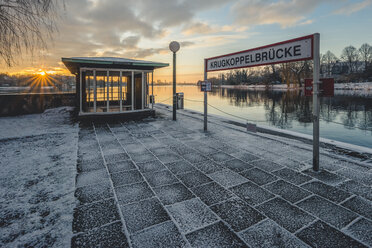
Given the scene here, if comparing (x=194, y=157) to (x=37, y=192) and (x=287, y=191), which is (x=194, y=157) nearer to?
(x=287, y=191)

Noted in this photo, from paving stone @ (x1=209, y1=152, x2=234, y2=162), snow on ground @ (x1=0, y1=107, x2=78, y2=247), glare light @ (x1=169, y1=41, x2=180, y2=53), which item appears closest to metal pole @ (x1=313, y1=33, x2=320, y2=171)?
paving stone @ (x1=209, y1=152, x2=234, y2=162)

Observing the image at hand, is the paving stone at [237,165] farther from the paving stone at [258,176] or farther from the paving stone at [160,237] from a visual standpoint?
the paving stone at [160,237]

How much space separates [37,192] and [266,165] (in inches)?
165

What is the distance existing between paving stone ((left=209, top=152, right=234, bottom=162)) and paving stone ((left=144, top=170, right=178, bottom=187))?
129 centimetres

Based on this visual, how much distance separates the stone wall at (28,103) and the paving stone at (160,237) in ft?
43.6

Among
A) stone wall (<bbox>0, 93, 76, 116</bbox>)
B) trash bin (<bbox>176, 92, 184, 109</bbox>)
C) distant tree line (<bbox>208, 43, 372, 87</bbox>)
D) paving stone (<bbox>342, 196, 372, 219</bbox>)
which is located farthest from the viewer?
distant tree line (<bbox>208, 43, 372, 87</bbox>)

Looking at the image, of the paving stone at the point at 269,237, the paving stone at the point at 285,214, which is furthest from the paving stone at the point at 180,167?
the paving stone at the point at 269,237

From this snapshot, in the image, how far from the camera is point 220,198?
3057 mm

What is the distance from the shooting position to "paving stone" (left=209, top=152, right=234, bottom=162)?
4691mm

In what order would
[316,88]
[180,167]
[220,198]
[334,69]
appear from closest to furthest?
[220,198], [316,88], [180,167], [334,69]

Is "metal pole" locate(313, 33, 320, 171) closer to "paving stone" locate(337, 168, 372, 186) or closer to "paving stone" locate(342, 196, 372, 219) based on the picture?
"paving stone" locate(337, 168, 372, 186)

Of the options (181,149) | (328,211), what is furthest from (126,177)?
(328,211)

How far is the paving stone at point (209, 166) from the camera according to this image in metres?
4.08

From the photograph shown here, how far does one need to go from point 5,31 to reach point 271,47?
5.69 m
